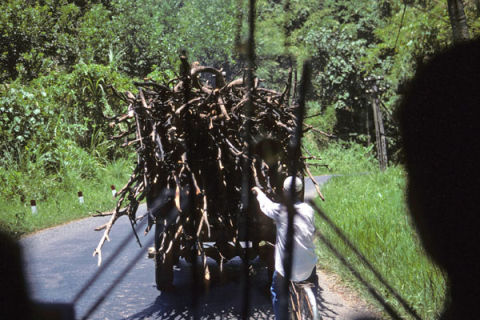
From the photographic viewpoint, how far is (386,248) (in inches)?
213

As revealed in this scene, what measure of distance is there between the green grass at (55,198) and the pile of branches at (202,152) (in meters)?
4.99

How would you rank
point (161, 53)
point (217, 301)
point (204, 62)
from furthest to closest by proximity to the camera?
point (204, 62), point (161, 53), point (217, 301)

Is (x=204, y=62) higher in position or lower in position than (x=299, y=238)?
higher

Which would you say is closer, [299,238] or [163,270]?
[299,238]

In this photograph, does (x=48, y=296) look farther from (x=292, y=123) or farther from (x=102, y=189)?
(x=102, y=189)

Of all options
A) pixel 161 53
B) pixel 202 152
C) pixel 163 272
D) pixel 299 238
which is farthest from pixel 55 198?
pixel 161 53

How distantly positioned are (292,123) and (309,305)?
1.75 metres

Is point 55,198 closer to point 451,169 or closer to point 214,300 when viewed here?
point 214,300

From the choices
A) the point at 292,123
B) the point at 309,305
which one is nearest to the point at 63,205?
the point at 292,123

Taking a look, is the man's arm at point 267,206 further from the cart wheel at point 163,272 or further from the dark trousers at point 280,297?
the cart wheel at point 163,272

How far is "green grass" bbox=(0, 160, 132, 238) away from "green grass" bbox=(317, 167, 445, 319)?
Answer: 5.12 m

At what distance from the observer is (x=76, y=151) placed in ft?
44.6

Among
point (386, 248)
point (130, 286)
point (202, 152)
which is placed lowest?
point (130, 286)

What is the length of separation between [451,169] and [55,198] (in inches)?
380
